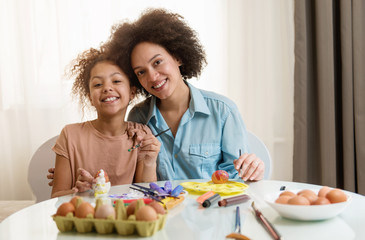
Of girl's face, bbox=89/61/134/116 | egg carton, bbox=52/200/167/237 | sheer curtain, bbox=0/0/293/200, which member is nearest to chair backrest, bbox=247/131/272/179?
girl's face, bbox=89/61/134/116

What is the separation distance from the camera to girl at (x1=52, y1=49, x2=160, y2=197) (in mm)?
1591

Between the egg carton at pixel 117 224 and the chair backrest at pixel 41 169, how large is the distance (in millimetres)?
932

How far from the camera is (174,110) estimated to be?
5.83ft

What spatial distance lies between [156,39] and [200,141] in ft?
1.50

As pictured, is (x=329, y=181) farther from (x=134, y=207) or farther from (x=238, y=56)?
(x=134, y=207)

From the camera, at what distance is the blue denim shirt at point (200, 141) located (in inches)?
65.2

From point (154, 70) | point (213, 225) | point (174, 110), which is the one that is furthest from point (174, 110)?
point (213, 225)

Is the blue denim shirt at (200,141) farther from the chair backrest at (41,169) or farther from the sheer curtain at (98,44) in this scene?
the sheer curtain at (98,44)

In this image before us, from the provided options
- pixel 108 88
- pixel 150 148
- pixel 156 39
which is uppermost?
pixel 156 39

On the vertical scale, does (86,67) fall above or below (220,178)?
→ above

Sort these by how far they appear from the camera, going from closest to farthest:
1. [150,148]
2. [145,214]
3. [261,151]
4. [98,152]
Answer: [145,214] → [150,148] → [98,152] → [261,151]

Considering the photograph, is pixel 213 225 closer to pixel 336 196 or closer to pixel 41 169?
pixel 336 196

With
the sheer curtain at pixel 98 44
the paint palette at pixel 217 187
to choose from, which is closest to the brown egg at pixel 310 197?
the paint palette at pixel 217 187

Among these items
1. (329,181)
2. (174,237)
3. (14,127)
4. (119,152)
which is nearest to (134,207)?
(174,237)
